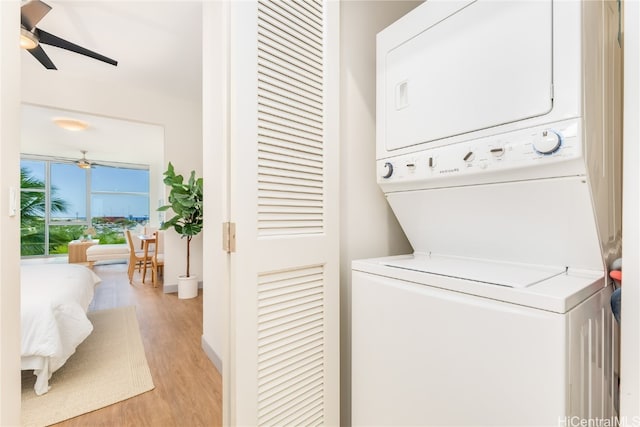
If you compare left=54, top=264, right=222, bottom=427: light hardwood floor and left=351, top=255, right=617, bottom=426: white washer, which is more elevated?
left=351, top=255, right=617, bottom=426: white washer

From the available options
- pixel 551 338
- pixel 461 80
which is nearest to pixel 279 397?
pixel 551 338

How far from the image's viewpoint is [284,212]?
1.13 meters

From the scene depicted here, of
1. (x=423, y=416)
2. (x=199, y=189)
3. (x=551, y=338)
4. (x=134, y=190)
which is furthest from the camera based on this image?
(x=134, y=190)

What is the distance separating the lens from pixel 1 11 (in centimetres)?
87

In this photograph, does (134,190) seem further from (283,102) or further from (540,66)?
(540,66)

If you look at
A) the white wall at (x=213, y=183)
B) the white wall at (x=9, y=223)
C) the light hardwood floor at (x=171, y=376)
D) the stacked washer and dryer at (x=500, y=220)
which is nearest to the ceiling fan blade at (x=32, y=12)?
the white wall at (x=213, y=183)

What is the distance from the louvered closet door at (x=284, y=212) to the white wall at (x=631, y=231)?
89 centimetres

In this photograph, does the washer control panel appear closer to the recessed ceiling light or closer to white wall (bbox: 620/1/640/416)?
white wall (bbox: 620/1/640/416)

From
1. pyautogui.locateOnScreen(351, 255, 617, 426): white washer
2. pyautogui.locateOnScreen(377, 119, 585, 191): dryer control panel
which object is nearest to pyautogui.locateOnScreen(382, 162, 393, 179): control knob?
pyautogui.locateOnScreen(377, 119, 585, 191): dryer control panel

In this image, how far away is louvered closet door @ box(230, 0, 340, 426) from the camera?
3.29 ft

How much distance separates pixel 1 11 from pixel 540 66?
5.13ft

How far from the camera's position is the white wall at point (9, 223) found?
92cm

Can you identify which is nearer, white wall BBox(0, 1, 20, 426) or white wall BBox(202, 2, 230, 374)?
white wall BBox(0, 1, 20, 426)

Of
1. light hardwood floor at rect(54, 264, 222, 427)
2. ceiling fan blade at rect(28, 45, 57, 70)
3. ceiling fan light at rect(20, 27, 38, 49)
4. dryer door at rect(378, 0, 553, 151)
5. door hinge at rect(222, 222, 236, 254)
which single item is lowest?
light hardwood floor at rect(54, 264, 222, 427)
